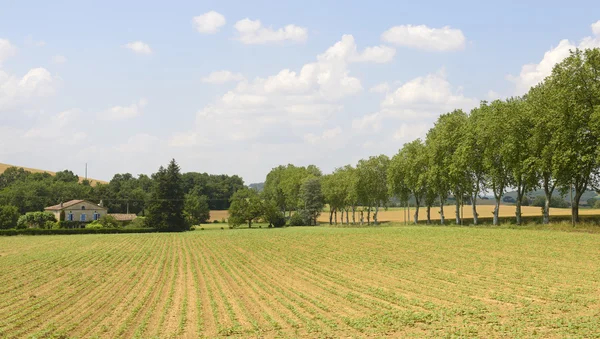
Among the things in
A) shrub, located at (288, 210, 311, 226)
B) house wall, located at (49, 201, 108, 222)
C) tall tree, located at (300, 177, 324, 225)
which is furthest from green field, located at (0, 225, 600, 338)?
house wall, located at (49, 201, 108, 222)

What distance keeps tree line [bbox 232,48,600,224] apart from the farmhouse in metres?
73.2

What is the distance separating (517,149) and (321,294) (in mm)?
45108

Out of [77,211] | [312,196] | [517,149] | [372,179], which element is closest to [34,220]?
[77,211]

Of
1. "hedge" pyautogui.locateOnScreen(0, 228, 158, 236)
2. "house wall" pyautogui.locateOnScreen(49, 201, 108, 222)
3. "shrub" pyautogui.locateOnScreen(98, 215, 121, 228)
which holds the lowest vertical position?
"hedge" pyautogui.locateOnScreen(0, 228, 158, 236)

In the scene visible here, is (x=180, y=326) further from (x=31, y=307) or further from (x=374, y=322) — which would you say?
(x=31, y=307)

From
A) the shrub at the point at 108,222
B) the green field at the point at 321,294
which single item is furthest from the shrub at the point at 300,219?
the green field at the point at 321,294

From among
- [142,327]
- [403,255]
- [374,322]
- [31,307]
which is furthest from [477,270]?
[31,307]

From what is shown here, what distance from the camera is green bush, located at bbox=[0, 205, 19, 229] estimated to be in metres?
112

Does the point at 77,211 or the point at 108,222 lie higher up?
the point at 77,211

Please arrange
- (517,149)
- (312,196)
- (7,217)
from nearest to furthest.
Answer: (517,149) → (7,217) → (312,196)

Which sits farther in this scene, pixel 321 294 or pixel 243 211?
pixel 243 211

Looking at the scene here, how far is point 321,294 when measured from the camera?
24.5 meters

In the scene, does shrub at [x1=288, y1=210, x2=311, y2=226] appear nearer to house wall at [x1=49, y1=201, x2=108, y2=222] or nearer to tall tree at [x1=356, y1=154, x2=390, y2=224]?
tall tree at [x1=356, y1=154, x2=390, y2=224]

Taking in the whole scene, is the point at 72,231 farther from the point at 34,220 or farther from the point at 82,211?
the point at 82,211
